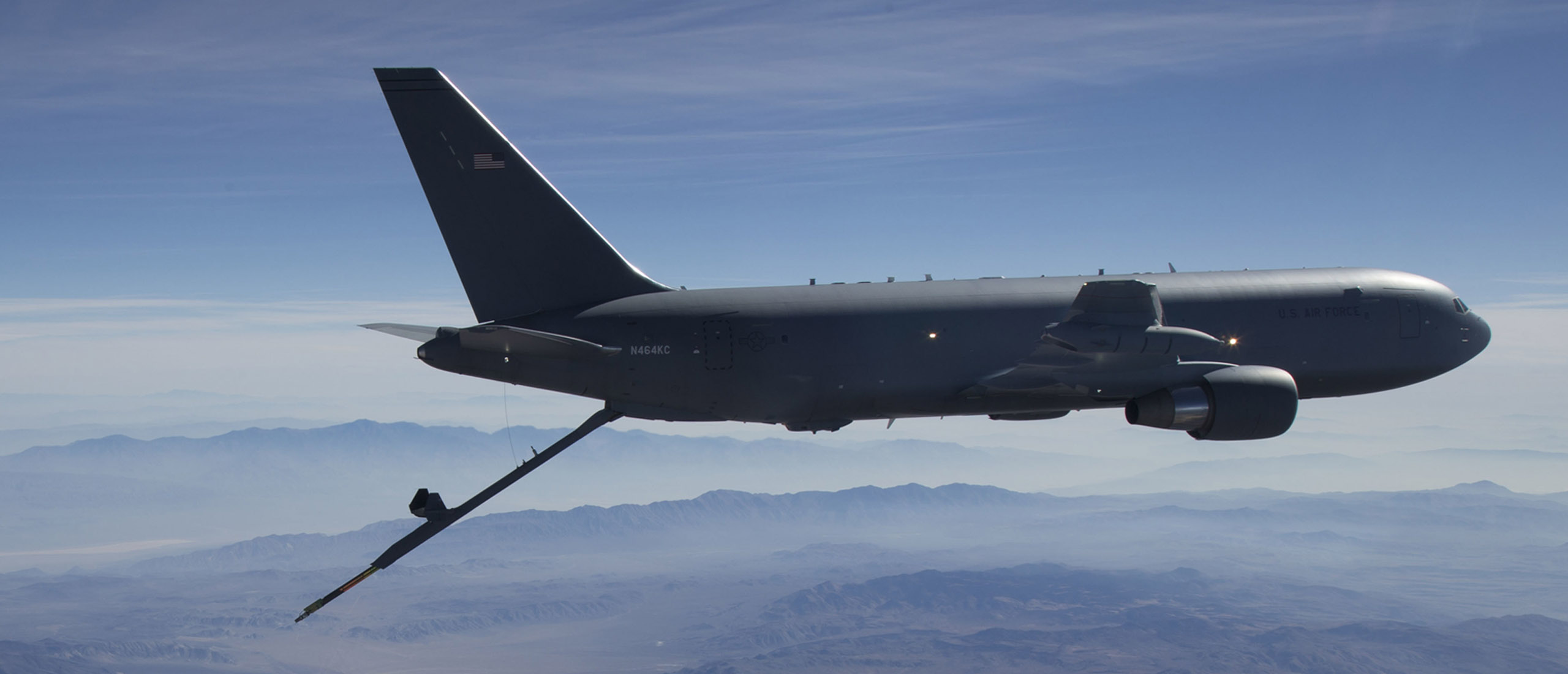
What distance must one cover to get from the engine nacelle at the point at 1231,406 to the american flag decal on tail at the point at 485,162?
21100 mm

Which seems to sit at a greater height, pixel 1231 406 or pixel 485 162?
pixel 485 162

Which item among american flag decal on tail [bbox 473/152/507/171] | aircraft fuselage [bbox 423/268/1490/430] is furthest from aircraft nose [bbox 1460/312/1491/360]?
american flag decal on tail [bbox 473/152/507/171]

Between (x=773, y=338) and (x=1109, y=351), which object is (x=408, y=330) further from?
(x=1109, y=351)

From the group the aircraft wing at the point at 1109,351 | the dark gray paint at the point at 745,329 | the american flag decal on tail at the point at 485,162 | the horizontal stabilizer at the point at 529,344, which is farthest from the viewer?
the aircraft wing at the point at 1109,351

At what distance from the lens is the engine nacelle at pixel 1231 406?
1235 inches

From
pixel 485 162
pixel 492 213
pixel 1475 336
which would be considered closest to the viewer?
pixel 485 162

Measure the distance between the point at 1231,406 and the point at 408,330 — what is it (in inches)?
957

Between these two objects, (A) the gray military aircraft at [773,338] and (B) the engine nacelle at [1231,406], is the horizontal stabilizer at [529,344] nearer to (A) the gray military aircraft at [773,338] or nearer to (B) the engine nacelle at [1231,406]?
(A) the gray military aircraft at [773,338]

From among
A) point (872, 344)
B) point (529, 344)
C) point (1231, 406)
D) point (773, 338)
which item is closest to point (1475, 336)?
point (1231, 406)

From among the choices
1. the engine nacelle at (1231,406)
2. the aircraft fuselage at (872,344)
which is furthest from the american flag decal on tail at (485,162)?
the engine nacelle at (1231,406)

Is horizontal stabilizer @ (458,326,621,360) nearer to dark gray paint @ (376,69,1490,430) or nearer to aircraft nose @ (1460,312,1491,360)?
dark gray paint @ (376,69,1490,430)

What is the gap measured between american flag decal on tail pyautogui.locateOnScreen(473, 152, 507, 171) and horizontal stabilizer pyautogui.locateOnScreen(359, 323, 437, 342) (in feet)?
15.7

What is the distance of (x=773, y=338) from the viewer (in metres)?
30.2

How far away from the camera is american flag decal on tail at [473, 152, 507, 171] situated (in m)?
29.5
